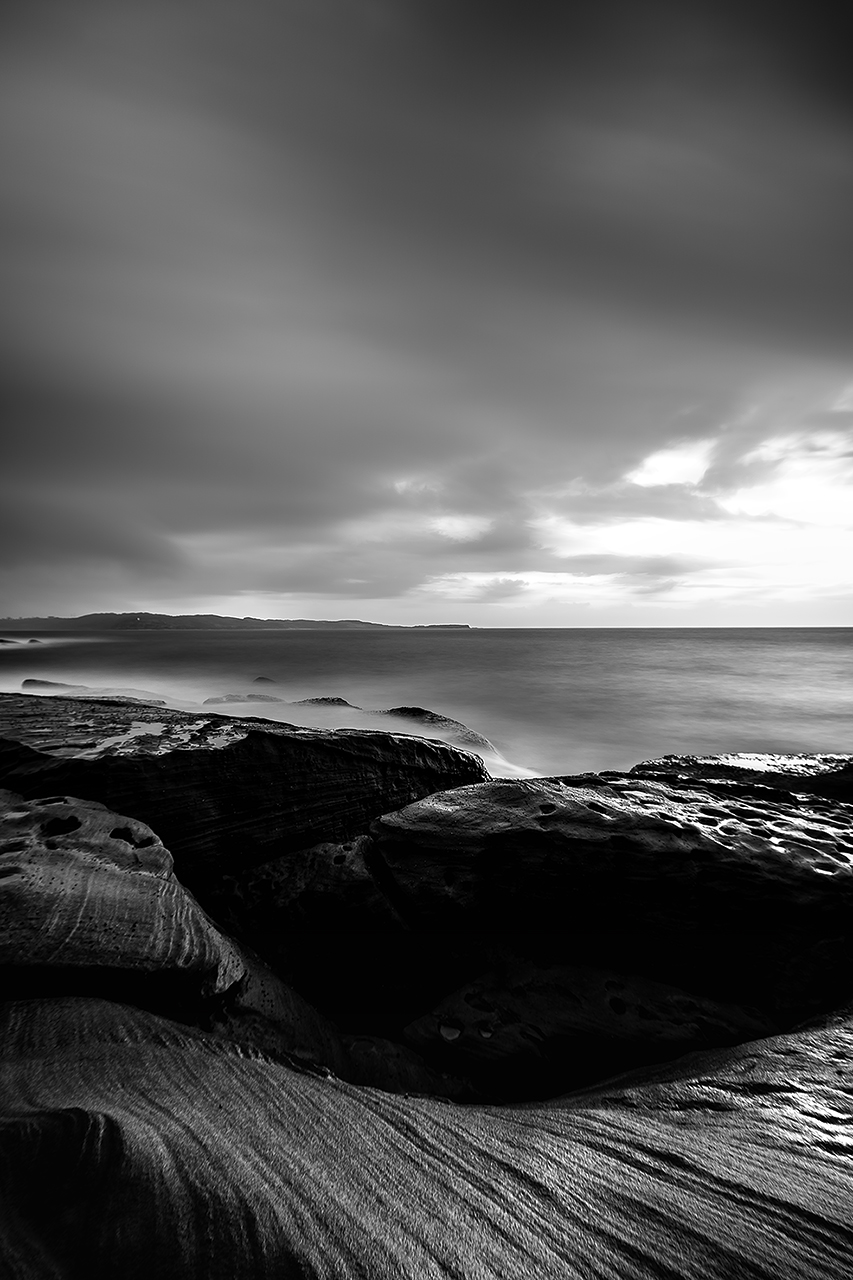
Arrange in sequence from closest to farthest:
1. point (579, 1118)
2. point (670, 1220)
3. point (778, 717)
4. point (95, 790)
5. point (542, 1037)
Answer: point (670, 1220) < point (579, 1118) < point (542, 1037) < point (95, 790) < point (778, 717)

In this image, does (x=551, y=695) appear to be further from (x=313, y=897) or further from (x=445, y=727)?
(x=313, y=897)

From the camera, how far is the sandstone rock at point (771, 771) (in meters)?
4.63

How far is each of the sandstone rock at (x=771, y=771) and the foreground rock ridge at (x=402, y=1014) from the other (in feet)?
3.81

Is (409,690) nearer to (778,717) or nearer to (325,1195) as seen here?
(778,717)

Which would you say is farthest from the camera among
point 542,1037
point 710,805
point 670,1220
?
point 710,805

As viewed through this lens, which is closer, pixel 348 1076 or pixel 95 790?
pixel 348 1076

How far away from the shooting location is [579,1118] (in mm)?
1649

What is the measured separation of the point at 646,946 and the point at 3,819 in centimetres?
305

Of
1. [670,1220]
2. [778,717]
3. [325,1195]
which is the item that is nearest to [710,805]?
[670,1220]

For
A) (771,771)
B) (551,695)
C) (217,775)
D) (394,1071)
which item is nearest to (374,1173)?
(394,1071)

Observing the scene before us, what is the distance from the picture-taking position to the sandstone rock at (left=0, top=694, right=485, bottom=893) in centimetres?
291

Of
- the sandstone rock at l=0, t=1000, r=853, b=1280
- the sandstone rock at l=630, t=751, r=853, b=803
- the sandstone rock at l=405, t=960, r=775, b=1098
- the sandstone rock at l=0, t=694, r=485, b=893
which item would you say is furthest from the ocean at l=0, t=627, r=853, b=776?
the sandstone rock at l=0, t=1000, r=853, b=1280

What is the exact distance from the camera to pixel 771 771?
488 centimetres

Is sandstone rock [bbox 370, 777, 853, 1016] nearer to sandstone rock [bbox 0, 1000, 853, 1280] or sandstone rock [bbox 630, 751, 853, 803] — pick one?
sandstone rock [bbox 0, 1000, 853, 1280]
